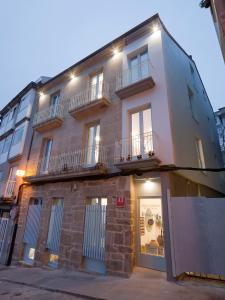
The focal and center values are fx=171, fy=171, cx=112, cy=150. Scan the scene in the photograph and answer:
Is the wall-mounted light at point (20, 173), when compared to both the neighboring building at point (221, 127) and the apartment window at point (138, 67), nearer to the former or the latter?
the apartment window at point (138, 67)

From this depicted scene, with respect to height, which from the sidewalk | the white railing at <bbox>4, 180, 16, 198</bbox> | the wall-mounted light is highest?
the wall-mounted light

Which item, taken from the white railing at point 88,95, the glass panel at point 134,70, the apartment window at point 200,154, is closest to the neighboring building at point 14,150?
the white railing at point 88,95

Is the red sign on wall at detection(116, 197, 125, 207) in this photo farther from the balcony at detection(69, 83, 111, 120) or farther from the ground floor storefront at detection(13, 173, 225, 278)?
the balcony at detection(69, 83, 111, 120)

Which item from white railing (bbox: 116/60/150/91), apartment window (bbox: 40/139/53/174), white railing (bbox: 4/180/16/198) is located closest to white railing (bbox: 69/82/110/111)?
white railing (bbox: 116/60/150/91)

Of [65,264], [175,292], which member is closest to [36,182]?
[65,264]

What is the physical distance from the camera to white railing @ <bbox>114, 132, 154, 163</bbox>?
21.5 feet

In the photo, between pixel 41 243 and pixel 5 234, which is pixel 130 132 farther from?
pixel 5 234

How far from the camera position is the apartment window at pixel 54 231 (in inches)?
291

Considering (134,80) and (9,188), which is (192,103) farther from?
(9,188)

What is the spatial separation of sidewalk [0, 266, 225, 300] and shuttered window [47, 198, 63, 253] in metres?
1.55

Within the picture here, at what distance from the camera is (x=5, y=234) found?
9688 mm

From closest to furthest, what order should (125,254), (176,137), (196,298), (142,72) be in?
(196,298), (125,254), (176,137), (142,72)

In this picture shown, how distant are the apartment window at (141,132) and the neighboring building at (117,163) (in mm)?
42

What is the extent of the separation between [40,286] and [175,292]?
3.72 meters
